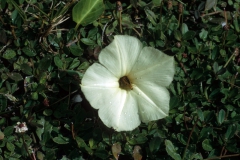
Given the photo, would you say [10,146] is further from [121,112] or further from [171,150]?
[171,150]

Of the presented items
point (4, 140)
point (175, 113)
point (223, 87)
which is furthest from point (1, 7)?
point (223, 87)

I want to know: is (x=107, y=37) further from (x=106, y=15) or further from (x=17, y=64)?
(x=17, y=64)

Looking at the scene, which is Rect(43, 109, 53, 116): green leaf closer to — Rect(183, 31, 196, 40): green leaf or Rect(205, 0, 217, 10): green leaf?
Rect(183, 31, 196, 40): green leaf

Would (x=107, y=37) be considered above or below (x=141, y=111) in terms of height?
above

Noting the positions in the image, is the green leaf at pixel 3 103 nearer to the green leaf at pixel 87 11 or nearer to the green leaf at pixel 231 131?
the green leaf at pixel 87 11

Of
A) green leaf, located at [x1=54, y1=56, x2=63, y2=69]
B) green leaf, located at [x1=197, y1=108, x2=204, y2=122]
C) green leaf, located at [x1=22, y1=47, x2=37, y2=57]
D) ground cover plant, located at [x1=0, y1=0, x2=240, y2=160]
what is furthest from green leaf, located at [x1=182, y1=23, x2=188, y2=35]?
green leaf, located at [x1=22, y1=47, x2=37, y2=57]

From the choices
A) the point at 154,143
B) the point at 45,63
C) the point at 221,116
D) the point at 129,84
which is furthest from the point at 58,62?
the point at 221,116
